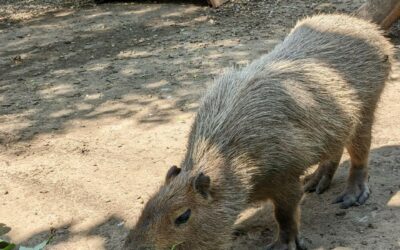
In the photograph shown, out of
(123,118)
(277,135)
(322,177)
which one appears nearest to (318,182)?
(322,177)

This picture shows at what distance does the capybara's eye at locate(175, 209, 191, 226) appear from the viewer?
286cm

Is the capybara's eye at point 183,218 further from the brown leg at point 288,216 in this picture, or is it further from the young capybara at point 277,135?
the brown leg at point 288,216

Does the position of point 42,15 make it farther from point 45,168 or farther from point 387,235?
point 387,235

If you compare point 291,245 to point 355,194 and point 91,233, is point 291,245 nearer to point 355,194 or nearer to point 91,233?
point 355,194

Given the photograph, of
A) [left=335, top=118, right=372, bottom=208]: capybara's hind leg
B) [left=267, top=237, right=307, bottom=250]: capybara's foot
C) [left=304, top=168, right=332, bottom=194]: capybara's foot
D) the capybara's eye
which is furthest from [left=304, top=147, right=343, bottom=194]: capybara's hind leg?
the capybara's eye

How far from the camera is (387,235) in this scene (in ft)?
11.0

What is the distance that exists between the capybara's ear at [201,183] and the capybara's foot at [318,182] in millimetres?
1406

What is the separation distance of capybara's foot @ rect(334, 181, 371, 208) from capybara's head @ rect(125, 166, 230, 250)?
1190 millimetres

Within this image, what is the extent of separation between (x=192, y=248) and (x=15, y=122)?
3077mm

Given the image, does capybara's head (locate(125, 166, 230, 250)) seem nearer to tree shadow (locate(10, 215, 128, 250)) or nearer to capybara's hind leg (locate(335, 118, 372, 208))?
tree shadow (locate(10, 215, 128, 250))

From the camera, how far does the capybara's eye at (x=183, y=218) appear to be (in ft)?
9.37

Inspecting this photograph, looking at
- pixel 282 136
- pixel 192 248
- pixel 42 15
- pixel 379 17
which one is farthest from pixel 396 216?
pixel 42 15

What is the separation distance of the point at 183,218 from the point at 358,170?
1.57m

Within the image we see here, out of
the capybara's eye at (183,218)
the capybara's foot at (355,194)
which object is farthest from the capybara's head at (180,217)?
the capybara's foot at (355,194)
